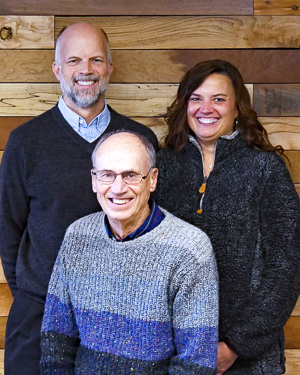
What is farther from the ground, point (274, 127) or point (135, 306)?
point (274, 127)

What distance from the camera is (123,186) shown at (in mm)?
1877

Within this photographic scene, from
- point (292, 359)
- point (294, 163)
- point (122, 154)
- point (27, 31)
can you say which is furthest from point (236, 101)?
point (292, 359)

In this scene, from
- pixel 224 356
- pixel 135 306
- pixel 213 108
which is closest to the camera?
pixel 135 306

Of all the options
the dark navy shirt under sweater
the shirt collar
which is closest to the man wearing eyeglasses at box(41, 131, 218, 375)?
the dark navy shirt under sweater

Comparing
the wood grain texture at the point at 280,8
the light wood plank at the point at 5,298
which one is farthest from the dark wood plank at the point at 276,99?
the light wood plank at the point at 5,298

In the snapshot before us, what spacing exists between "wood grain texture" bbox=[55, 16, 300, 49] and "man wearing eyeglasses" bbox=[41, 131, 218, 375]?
3.15ft

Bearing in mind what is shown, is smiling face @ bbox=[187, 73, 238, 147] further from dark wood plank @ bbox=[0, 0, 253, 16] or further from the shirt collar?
dark wood plank @ bbox=[0, 0, 253, 16]

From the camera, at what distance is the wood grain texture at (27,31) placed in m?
2.76

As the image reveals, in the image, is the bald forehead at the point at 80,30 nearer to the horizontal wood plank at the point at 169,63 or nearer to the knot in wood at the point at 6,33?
the horizontal wood plank at the point at 169,63

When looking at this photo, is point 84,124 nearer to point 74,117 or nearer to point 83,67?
point 74,117

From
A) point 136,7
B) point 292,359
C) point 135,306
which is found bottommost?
point 292,359

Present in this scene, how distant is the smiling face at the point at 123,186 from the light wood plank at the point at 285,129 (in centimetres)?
106

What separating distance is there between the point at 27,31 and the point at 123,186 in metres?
1.28

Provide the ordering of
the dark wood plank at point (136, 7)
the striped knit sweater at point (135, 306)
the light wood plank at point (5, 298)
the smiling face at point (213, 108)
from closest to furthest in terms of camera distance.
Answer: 1. the striped knit sweater at point (135, 306)
2. the smiling face at point (213, 108)
3. the dark wood plank at point (136, 7)
4. the light wood plank at point (5, 298)
